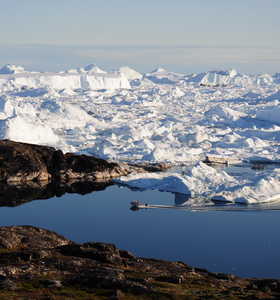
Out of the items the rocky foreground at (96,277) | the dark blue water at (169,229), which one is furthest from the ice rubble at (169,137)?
the rocky foreground at (96,277)

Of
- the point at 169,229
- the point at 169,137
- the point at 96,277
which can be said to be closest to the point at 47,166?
the point at 169,229

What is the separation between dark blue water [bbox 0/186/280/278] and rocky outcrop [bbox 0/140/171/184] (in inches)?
411

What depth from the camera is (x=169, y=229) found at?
4219 centimetres

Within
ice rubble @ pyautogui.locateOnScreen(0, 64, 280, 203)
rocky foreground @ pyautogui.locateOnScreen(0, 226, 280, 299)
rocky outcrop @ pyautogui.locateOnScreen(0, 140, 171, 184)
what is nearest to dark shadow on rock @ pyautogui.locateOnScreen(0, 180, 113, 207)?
rocky outcrop @ pyautogui.locateOnScreen(0, 140, 171, 184)

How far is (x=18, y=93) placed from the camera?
603ft

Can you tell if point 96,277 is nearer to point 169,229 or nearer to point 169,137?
point 169,229

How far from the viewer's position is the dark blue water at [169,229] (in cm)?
3450

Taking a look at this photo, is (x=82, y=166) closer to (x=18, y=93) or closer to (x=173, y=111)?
(x=173, y=111)

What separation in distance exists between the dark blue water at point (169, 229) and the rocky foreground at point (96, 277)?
277 inches

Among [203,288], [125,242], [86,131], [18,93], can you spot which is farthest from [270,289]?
[18,93]

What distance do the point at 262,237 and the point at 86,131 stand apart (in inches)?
2610

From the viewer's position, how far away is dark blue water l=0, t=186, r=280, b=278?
3450cm

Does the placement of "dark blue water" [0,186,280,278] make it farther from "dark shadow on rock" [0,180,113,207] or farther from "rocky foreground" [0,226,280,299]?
"rocky foreground" [0,226,280,299]

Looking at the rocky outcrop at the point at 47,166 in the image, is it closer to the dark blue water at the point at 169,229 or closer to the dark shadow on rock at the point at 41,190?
the dark shadow on rock at the point at 41,190
